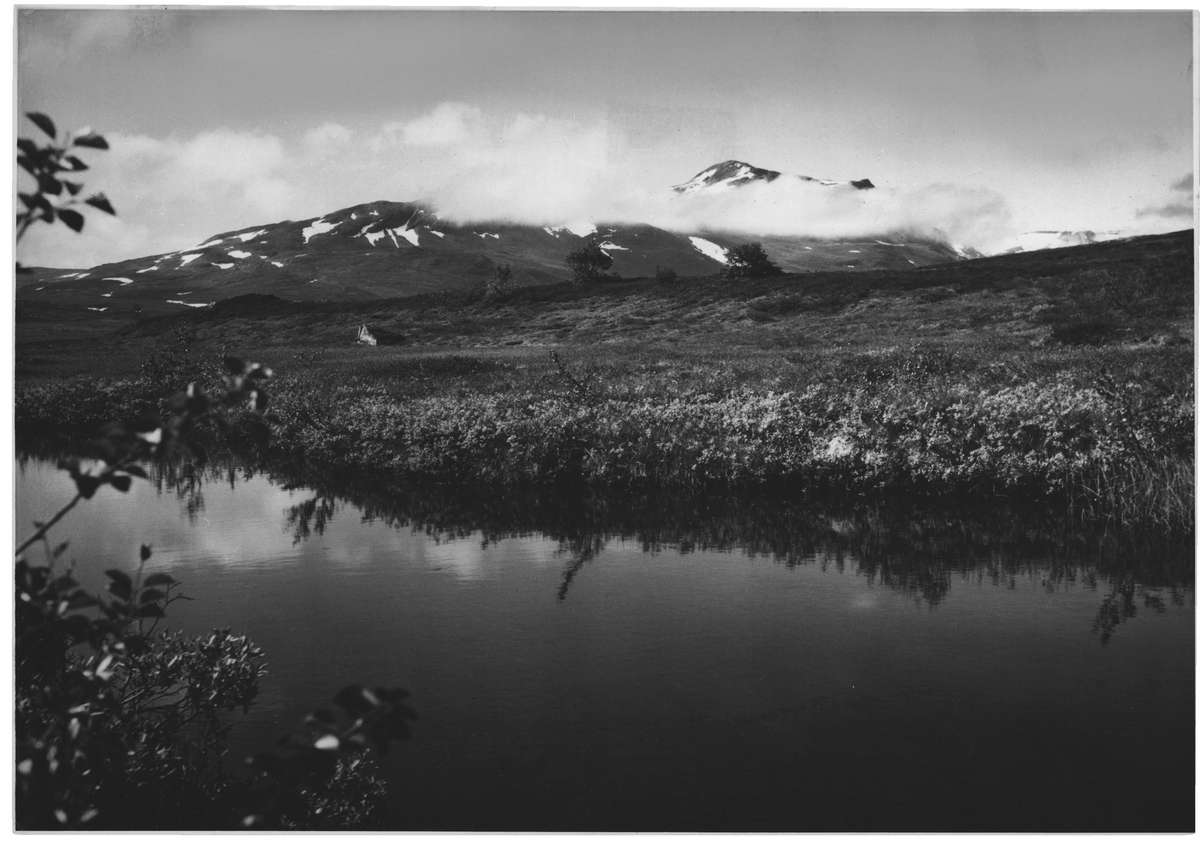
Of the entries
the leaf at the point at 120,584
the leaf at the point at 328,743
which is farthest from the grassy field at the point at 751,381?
the leaf at the point at 328,743

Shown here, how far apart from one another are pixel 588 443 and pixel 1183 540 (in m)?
5.76

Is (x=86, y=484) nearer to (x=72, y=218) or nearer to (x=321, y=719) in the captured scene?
(x=72, y=218)

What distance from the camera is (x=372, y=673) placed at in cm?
604

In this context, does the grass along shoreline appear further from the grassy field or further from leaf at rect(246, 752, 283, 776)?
leaf at rect(246, 752, 283, 776)

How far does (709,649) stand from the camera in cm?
630

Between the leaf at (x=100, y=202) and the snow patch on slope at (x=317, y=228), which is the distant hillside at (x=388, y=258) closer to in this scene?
the snow patch on slope at (x=317, y=228)

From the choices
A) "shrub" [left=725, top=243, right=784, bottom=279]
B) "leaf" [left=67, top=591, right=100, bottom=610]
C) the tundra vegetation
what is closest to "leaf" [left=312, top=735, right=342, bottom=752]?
"leaf" [left=67, top=591, right=100, bottom=610]

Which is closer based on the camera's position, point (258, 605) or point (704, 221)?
point (258, 605)

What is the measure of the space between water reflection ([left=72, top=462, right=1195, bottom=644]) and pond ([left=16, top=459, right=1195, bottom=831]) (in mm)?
36

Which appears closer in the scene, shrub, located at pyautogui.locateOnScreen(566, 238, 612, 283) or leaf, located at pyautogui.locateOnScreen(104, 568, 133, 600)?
leaf, located at pyautogui.locateOnScreen(104, 568, 133, 600)

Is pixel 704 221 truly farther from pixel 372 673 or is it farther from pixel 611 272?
pixel 372 673

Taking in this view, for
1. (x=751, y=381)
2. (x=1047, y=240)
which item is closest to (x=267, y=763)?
(x=1047, y=240)

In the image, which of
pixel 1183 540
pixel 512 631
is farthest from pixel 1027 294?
pixel 512 631

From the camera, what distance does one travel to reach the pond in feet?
16.3
